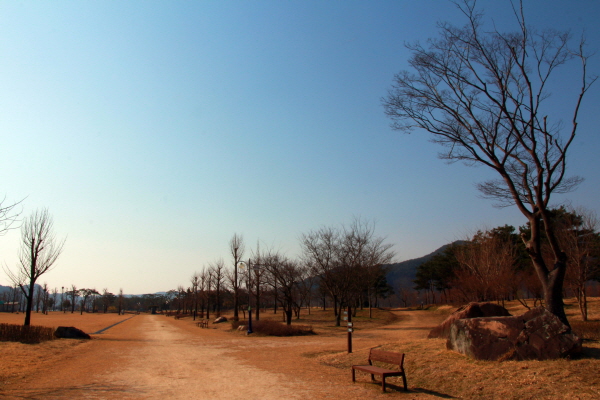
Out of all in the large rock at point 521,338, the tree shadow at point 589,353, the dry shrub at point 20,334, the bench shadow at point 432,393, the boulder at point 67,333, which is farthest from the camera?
the boulder at point 67,333

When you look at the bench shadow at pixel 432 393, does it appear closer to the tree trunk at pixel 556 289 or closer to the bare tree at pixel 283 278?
the tree trunk at pixel 556 289

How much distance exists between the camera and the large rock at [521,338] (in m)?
9.16

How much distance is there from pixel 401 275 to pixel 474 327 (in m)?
126

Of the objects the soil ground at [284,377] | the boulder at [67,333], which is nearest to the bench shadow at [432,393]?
the soil ground at [284,377]

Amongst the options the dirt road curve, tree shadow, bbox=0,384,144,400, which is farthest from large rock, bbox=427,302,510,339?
tree shadow, bbox=0,384,144,400

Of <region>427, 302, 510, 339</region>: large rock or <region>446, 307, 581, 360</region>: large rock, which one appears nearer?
<region>446, 307, 581, 360</region>: large rock

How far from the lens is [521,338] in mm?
9664

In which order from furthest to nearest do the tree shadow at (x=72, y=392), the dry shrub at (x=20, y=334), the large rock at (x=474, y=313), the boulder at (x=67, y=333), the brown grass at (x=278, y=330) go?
the brown grass at (x=278, y=330) → the boulder at (x=67, y=333) → the dry shrub at (x=20, y=334) → the large rock at (x=474, y=313) → the tree shadow at (x=72, y=392)

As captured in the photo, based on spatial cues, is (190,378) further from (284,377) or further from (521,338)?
(521,338)

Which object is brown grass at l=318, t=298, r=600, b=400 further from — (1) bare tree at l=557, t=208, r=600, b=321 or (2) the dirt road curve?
(1) bare tree at l=557, t=208, r=600, b=321

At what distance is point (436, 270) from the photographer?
65.6m

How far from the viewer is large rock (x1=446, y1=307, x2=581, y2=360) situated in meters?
9.16

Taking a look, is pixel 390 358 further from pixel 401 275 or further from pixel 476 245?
pixel 401 275

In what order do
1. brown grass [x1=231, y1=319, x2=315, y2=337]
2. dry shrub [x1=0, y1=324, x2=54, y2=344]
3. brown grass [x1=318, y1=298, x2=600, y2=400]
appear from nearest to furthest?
brown grass [x1=318, y1=298, x2=600, y2=400], dry shrub [x1=0, y1=324, x2=54, y2=344], brown grass [x1=231, y1=319, x2=315, y2=337]
